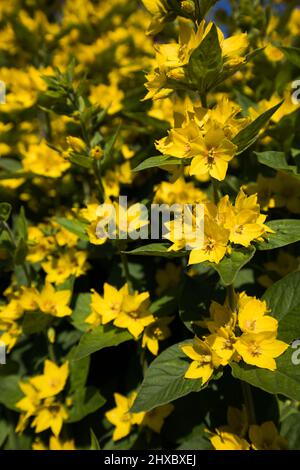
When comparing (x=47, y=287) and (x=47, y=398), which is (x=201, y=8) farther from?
(x=47, y=398)

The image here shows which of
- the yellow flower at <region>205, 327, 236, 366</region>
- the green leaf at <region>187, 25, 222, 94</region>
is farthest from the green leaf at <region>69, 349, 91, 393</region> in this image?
the green leaf at <region>187, 25, 222, 94</region>

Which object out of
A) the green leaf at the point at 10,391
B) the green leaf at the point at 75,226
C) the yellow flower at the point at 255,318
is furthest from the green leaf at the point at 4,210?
the yellow flower at the point at 255,318

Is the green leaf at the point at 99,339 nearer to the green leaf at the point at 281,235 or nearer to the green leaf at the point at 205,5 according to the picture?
the green leaf at the point at 281,235

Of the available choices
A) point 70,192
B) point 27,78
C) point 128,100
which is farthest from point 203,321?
point 27,78

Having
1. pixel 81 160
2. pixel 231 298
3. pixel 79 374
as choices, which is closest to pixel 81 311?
pixel 79 374

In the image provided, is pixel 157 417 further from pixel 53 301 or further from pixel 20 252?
pixel 20 252
